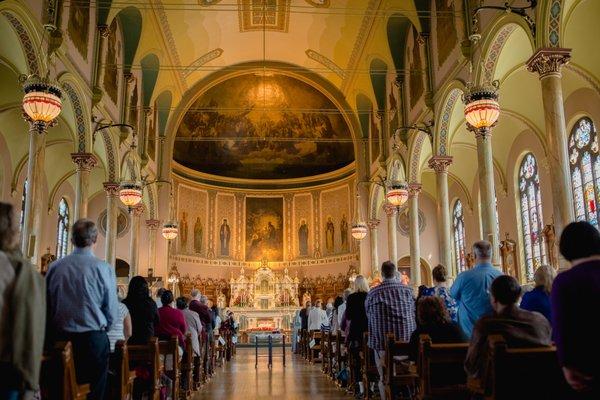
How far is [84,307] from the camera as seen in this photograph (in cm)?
470

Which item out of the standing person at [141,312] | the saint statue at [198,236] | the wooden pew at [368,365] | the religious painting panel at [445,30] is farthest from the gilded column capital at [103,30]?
the saint statue at [198,236]

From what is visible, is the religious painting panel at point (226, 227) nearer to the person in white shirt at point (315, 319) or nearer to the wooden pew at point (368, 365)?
the person in white shirt at point (315, 319)

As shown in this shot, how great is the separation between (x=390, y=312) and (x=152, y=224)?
20468mm

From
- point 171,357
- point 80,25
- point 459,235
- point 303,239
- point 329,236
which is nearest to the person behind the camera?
point 171,357

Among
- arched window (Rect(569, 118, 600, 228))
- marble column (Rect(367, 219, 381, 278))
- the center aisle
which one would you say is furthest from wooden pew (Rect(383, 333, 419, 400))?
marble column (Rect(367, 219, 381, 278))

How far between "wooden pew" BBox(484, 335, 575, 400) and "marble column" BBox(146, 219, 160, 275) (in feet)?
76.6

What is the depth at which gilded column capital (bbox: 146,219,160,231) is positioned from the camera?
26.4 meters

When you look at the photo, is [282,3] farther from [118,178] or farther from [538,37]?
[538,37]

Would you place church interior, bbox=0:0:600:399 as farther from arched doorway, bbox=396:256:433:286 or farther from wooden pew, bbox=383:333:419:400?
wooden pew, bbox=383:333:419:400

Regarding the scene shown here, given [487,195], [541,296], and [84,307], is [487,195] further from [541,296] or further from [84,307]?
[84,307]

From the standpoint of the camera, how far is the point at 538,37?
10.8 meters

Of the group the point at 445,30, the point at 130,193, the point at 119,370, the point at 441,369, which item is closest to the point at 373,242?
the point at 445,30

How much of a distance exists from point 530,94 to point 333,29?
830 centimetres

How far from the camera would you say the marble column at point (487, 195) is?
12.5 meters
